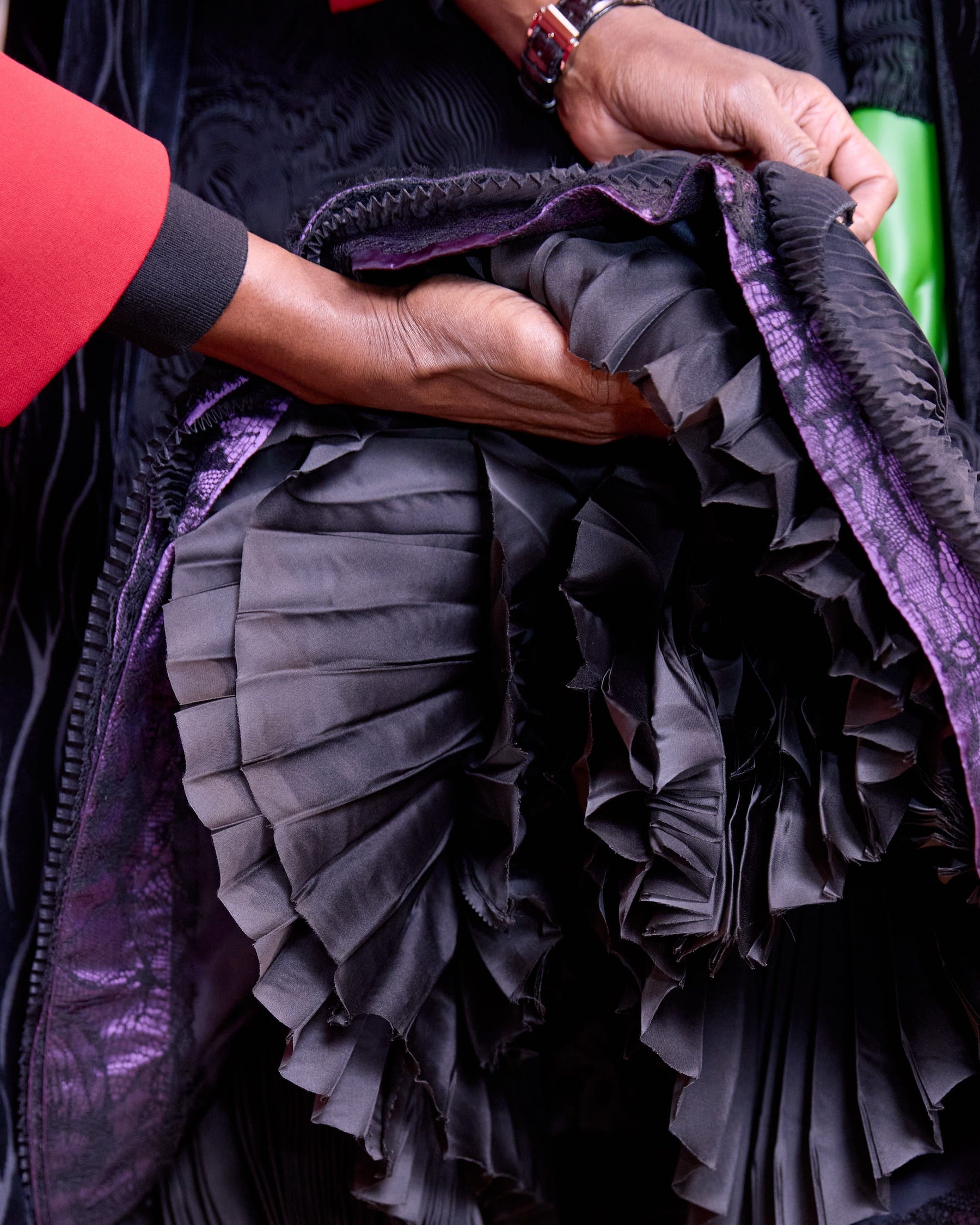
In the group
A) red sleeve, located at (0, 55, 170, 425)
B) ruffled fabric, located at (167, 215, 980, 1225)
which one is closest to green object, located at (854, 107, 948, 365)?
ruffled fabric, located at (167, 215, 980, 1225)

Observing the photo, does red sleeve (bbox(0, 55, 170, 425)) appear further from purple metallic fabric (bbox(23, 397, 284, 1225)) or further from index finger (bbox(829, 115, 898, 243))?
index finger (bbox(829, 115, 898, 243))

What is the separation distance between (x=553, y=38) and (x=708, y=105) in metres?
0.12

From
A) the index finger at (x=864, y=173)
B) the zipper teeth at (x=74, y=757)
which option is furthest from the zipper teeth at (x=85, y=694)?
the index finger at (x=864, y=173)

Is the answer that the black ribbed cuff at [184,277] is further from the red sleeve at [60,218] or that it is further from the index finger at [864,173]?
the index finger at [864,173]

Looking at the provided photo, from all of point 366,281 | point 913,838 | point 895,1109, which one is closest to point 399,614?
point 366,281

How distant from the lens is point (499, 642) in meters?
0.53

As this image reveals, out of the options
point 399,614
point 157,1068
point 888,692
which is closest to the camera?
point 888,692

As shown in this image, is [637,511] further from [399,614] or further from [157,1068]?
[157,1068]

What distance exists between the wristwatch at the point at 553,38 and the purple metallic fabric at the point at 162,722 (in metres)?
0.20

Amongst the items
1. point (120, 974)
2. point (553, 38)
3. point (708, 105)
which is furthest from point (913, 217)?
point (120, 974)

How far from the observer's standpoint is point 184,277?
20.4 inches

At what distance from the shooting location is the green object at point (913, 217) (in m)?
0.68

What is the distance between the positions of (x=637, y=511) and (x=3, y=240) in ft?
1.10

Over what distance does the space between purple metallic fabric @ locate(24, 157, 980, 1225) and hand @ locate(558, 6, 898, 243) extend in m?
0.15
